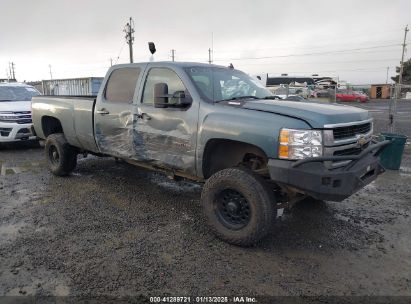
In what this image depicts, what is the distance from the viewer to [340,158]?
350 cm

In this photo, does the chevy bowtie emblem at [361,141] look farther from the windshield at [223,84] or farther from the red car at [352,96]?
the red car at [352,96]

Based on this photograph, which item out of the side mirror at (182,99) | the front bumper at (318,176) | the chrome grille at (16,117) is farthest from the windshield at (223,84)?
the chrome grille at (16,117)

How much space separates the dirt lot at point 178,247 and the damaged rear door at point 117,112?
829 millimetres

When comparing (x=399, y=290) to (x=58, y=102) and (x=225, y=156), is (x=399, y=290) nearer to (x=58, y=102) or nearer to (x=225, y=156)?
(x=225, y=156)

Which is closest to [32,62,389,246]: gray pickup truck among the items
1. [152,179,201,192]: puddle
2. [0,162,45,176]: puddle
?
[152,179,201,192]: puddle

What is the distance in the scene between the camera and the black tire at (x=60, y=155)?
6.60m

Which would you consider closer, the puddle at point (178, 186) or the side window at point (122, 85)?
the side window at point (122, 85)

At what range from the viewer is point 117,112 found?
525 centimetres

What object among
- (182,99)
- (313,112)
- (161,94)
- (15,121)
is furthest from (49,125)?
(313,112)

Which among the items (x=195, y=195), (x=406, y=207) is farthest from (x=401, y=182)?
(x=195, y=195)

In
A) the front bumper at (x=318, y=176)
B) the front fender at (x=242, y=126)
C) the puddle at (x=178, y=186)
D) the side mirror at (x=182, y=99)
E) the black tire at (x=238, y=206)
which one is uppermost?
the side mirror at (x=182, y=99)

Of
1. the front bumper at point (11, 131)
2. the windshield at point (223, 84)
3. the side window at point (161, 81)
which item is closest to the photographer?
the windshield at point (223, 84)

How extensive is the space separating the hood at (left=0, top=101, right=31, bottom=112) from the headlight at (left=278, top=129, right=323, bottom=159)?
8092 millimetres

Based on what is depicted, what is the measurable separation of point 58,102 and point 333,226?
16.2ft
